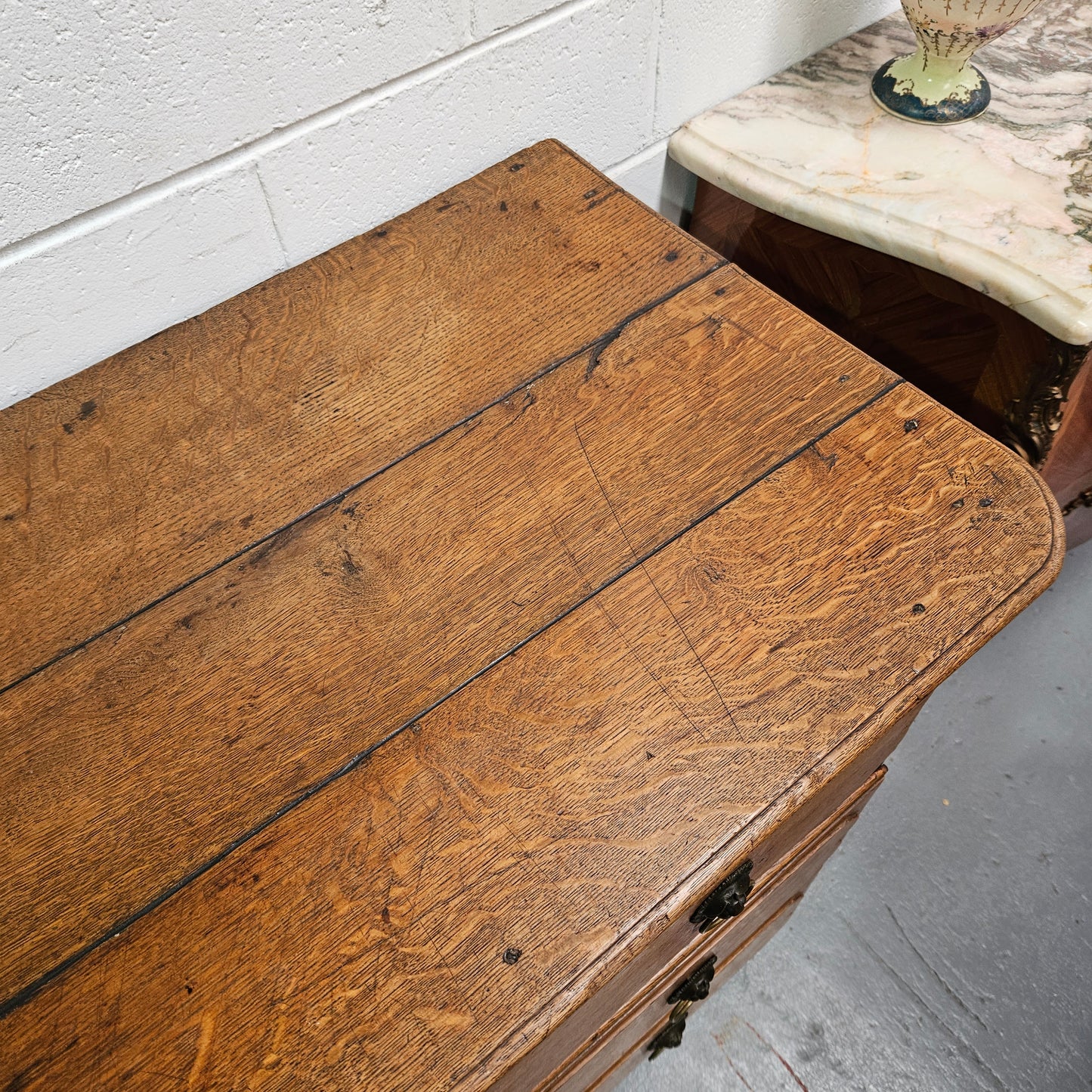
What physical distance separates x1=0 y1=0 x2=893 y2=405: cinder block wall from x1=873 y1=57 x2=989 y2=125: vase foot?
195 mm

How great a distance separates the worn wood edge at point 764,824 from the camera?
44cm

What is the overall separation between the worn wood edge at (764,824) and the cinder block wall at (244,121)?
66 cm

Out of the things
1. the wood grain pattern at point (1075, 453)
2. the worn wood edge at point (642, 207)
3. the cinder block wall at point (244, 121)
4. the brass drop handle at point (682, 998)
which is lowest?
the brass drop handle at point (682, 998)

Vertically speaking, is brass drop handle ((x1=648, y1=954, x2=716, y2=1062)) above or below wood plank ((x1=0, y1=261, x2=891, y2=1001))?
below

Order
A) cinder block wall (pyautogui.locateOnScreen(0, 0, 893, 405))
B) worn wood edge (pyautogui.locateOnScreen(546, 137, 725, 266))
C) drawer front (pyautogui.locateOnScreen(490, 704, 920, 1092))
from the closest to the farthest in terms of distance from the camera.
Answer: drawer front (pyautogui.locateOnScreen(490, 704, 920, 1092)) → cinder block wall (pyautogui.locateOnScreen(0, 0, 893, 405)) → worn wood edge (pyautogui.locateOnScreen(546, 137, 725, 266))

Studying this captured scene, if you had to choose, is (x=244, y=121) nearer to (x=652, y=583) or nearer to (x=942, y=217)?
(x=652, y=583)

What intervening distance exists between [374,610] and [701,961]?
0.52 m

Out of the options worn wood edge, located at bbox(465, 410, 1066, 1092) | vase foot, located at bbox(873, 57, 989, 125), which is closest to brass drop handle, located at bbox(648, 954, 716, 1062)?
worn wood edge, located at bbox(465, 410, 1066, 1092)

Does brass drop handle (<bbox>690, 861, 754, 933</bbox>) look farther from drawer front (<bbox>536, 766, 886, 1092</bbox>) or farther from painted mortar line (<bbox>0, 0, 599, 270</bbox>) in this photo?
painted mortar line (<bbox>0, 0, 599, 270</bbox>)

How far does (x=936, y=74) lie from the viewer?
0.98 m

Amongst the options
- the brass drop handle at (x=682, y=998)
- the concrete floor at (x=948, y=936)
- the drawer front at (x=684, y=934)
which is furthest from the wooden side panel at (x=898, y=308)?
the brass drop handle at (x=682, y=998)

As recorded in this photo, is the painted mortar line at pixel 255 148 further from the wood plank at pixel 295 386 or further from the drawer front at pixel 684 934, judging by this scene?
the drawer front at pixel 684 934

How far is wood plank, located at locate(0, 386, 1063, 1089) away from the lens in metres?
0.45

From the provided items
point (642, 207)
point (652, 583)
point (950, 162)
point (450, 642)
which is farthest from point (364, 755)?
point (950, 162)
